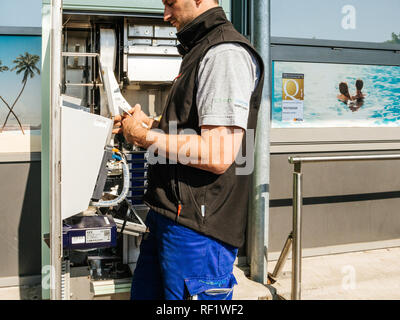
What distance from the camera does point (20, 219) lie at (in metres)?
2.65

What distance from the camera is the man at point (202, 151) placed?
1.25m

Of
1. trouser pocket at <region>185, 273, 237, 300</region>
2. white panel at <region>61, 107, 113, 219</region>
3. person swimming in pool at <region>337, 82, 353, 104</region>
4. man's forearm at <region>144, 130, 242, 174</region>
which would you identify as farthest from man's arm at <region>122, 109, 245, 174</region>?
person swimming in pool at <region>337, 82, 353, 104</region>

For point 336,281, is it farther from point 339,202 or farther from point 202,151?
point 202,151

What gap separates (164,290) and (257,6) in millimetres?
1945

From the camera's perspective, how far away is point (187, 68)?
4.54 feet

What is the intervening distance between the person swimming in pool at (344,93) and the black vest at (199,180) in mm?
2092

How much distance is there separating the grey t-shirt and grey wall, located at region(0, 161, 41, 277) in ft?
5.93

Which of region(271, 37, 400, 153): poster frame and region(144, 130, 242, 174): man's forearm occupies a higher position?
region(271, 37, 400, 153): poster frame

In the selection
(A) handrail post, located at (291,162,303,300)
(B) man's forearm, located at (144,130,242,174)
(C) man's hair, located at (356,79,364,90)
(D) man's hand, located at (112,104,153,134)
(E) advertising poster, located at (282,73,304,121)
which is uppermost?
(C) man's hair, located at (356,79,364,90)

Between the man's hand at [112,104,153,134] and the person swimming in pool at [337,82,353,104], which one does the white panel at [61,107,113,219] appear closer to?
the man's hand at [112,104,153,134]

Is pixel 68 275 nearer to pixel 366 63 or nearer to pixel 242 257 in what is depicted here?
pixel 242 257

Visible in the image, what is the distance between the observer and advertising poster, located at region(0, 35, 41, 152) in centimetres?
261

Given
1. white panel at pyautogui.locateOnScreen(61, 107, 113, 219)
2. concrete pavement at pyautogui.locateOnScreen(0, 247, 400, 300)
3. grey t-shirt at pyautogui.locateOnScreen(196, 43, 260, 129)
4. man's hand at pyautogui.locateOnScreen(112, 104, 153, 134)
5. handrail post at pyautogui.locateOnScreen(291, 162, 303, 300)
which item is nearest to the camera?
grey t-shirt at pyautogui.locateOnScreen(196, 43, 260, 129)

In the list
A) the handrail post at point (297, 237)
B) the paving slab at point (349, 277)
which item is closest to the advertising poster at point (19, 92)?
the handrail post at point (297, 237)
